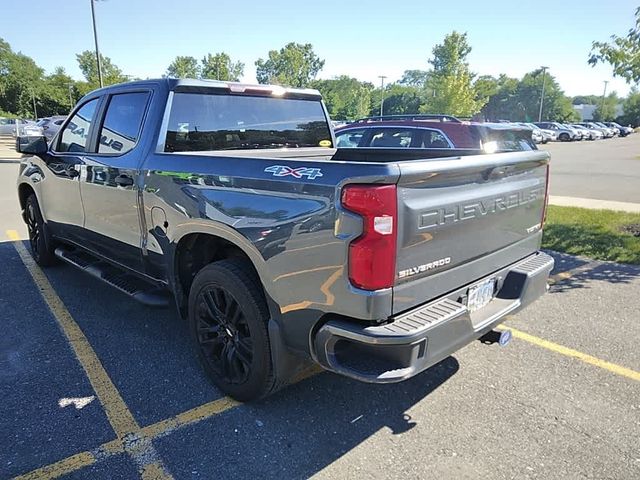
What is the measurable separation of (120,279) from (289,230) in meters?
2.32

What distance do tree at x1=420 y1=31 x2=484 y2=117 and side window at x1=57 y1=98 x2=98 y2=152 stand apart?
45.8m

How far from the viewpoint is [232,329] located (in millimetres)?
3082

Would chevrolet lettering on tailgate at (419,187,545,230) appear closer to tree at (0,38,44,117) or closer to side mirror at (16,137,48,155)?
side mirror at (16,137,48,155)

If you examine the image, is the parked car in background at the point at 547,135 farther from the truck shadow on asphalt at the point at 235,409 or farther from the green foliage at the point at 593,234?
the truck shadow on asphalt at the point at 235,409

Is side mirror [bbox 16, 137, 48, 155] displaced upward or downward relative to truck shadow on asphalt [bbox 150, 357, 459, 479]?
upward

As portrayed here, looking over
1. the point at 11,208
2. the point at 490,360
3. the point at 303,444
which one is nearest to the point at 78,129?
the point at 303,444

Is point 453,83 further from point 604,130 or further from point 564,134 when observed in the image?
point 604,130

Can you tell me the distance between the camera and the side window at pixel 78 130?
14.7 ft

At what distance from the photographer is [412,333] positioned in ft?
7.47

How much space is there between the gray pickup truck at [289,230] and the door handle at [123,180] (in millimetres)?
23

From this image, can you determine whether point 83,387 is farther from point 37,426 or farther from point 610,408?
point 610,408

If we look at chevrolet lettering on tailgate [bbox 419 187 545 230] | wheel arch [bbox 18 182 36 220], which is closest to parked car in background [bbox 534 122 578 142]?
chevrolet lettering on tailgate [bbox 419 187 545 230]

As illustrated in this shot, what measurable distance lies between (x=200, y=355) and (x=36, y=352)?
144cm

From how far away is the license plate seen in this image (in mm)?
2881
